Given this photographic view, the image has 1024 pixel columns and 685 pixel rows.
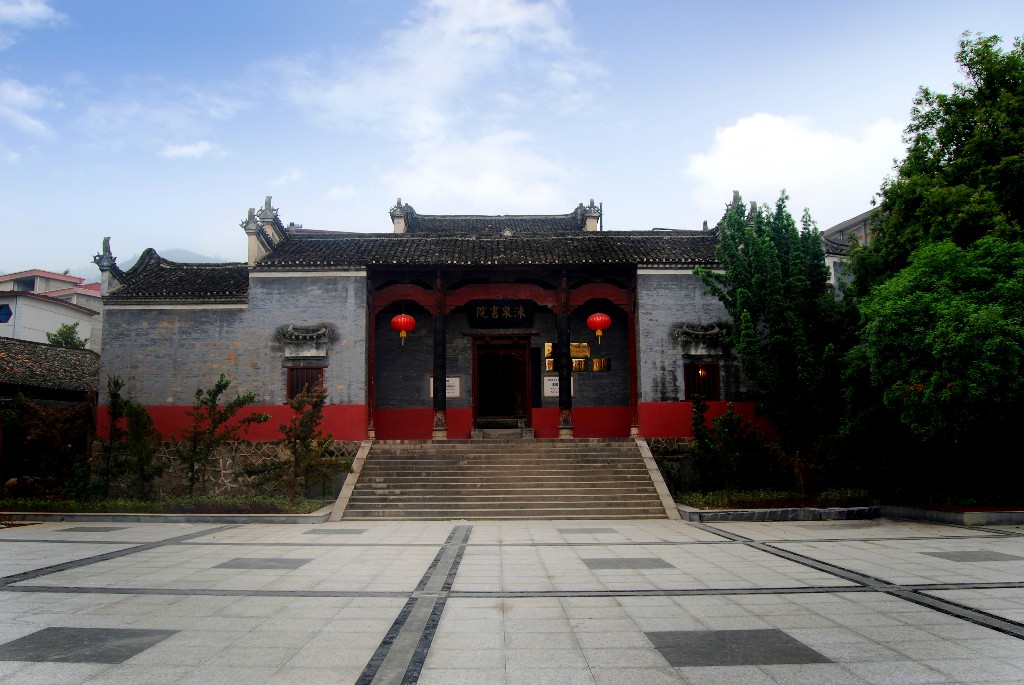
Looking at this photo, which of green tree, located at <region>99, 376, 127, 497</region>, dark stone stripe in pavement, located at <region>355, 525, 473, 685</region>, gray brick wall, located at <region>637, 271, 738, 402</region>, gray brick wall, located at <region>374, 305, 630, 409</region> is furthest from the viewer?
gray brick wall, located at <region>374, 305, 630, 409</region>

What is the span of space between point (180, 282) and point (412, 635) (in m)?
13.7

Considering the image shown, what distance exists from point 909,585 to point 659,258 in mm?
10065

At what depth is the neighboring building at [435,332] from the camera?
14.7 metres

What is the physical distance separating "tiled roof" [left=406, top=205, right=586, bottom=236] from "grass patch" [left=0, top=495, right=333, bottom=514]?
41.5 feet

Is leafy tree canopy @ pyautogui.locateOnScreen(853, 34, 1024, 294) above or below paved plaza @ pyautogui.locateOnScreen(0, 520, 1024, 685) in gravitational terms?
above

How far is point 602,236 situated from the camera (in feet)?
56.2

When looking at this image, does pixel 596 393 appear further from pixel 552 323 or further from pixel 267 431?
pixel 267 431

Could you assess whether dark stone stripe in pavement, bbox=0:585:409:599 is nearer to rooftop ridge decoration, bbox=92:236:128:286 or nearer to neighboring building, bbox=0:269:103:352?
rooftop ridge decoration, bbox=92:236:128:286

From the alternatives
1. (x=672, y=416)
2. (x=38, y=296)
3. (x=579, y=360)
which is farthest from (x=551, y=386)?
(x=38, y=296)

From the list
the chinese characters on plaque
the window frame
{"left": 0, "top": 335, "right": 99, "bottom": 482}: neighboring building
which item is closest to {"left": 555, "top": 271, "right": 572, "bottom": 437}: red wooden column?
the chinese characters on plaque

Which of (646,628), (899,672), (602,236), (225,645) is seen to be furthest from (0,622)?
(602,236)

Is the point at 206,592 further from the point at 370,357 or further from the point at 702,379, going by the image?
the point at 702,379

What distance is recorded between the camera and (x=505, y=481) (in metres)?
12.9

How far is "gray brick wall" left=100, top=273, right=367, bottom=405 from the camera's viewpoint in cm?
1468
